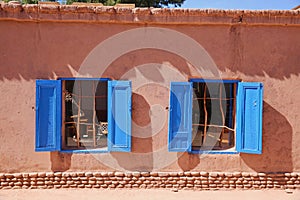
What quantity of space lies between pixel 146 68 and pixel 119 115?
106 centimetres

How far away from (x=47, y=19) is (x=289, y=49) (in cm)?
471

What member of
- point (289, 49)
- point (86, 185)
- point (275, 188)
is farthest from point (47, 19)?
point (275, 188)

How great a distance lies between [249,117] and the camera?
16.2 ft

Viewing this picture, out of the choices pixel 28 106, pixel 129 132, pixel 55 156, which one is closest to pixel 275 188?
pixel 129 132

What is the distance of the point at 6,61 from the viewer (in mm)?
4840

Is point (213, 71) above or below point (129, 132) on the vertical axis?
above

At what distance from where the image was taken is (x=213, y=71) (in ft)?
16.5

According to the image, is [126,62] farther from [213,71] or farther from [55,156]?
[55,156]

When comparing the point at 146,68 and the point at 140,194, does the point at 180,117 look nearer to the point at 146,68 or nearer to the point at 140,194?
the point at 146,68

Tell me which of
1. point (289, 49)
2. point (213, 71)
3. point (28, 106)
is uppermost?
point (289, 49)

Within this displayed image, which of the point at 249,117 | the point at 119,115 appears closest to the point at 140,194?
the point at 119,115

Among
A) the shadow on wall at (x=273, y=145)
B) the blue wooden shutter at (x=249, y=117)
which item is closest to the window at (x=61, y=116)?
the blue wooden shutter at (x=249, y=117)

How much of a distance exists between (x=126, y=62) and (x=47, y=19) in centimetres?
168

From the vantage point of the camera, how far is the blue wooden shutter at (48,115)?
476 centimetres
